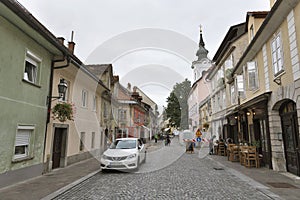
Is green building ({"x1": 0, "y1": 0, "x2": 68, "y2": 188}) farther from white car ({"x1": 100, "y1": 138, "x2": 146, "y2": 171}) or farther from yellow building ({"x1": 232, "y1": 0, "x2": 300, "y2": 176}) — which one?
yellow building ({"x1": 232, "y1": 0, "x2": 300, "y2": 176})

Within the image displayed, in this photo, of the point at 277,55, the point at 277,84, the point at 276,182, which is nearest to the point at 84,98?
the point at 277,84

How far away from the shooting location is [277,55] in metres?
9.23

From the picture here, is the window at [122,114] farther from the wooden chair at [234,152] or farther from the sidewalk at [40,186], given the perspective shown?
the sidewalk at [40,186]

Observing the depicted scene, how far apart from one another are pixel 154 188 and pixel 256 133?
8.26 metres

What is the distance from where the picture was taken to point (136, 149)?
11.1 m

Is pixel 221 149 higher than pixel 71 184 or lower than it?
higher

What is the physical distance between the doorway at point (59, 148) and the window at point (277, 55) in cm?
1096

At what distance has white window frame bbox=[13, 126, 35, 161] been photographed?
7.77 meters

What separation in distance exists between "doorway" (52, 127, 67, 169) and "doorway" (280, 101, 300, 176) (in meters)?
10.9

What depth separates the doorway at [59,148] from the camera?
1079cm

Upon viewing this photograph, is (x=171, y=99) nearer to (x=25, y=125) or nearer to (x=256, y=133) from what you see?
(x=256, y=133)

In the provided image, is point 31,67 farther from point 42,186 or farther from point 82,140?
point 82,140

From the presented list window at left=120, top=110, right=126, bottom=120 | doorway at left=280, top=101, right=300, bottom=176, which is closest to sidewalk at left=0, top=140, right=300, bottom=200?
doorway at left=280, top=101, right=300, bottom=176

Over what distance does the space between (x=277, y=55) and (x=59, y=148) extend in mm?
11551
